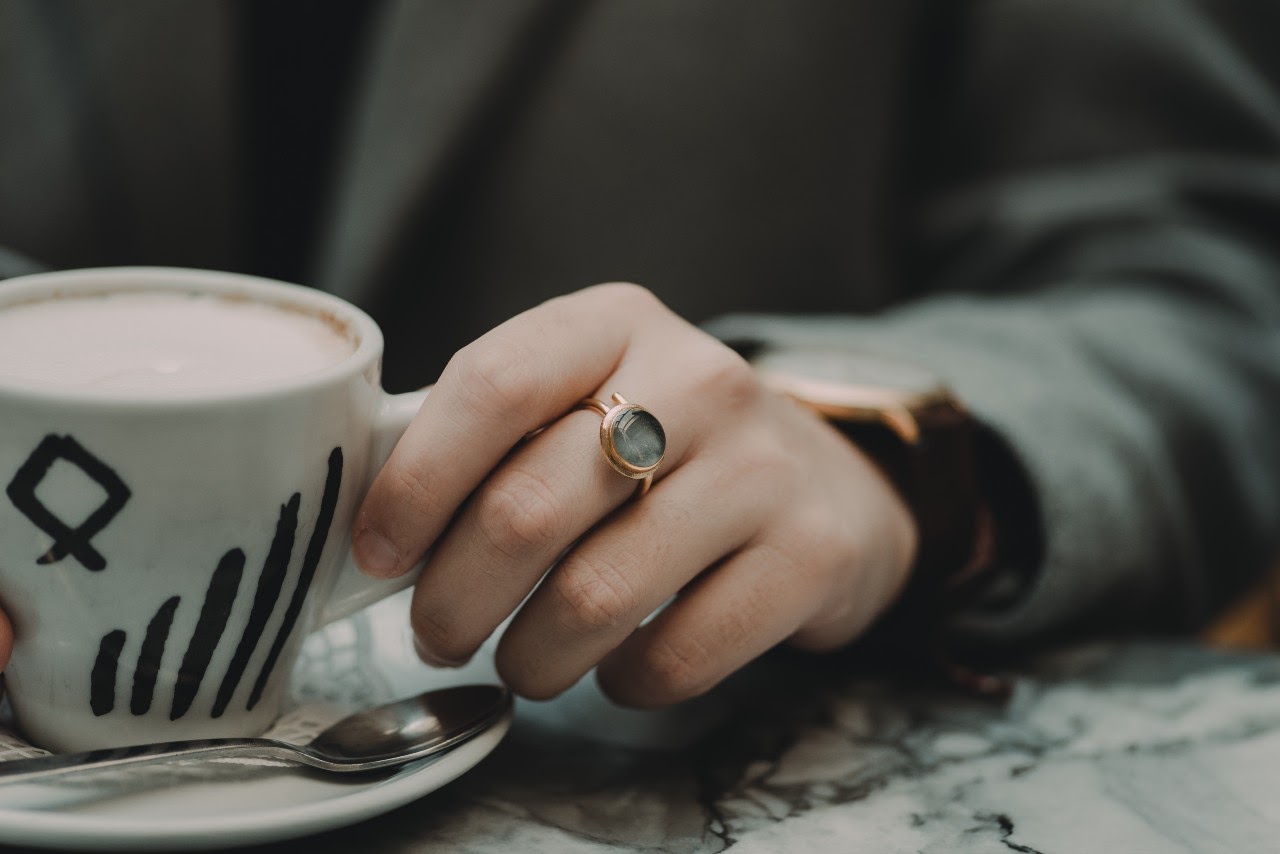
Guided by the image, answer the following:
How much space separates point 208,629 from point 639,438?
0.14m

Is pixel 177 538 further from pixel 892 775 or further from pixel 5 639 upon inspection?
pixel 892 775

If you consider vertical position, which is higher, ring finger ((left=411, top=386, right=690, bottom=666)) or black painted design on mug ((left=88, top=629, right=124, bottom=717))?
ring finger ((left=411, top=386, right=690, bottom=666))

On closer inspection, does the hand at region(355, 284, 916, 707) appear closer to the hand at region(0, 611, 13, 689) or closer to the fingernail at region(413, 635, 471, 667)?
the fingernail at region(413, 635, 471, 667)

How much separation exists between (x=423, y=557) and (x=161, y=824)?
0.12m

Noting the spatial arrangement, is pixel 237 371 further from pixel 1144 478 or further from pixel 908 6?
pixel 908 6

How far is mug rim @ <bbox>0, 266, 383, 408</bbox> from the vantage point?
293 millimetres

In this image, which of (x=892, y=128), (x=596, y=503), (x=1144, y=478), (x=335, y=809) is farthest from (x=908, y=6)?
(x=335, y=809)

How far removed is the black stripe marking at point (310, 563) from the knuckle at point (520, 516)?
46mm

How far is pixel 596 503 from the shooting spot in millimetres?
360

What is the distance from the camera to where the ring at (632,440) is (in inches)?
13.9

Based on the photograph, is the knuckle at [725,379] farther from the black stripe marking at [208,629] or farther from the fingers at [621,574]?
the black stripe marking at [208,629]

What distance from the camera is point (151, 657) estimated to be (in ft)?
1.11

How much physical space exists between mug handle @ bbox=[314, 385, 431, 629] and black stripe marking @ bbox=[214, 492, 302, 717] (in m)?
0.03

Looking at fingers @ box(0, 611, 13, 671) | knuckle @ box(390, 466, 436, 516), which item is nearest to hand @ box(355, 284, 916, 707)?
knuckle @ box(390, 466, 436, 516)
